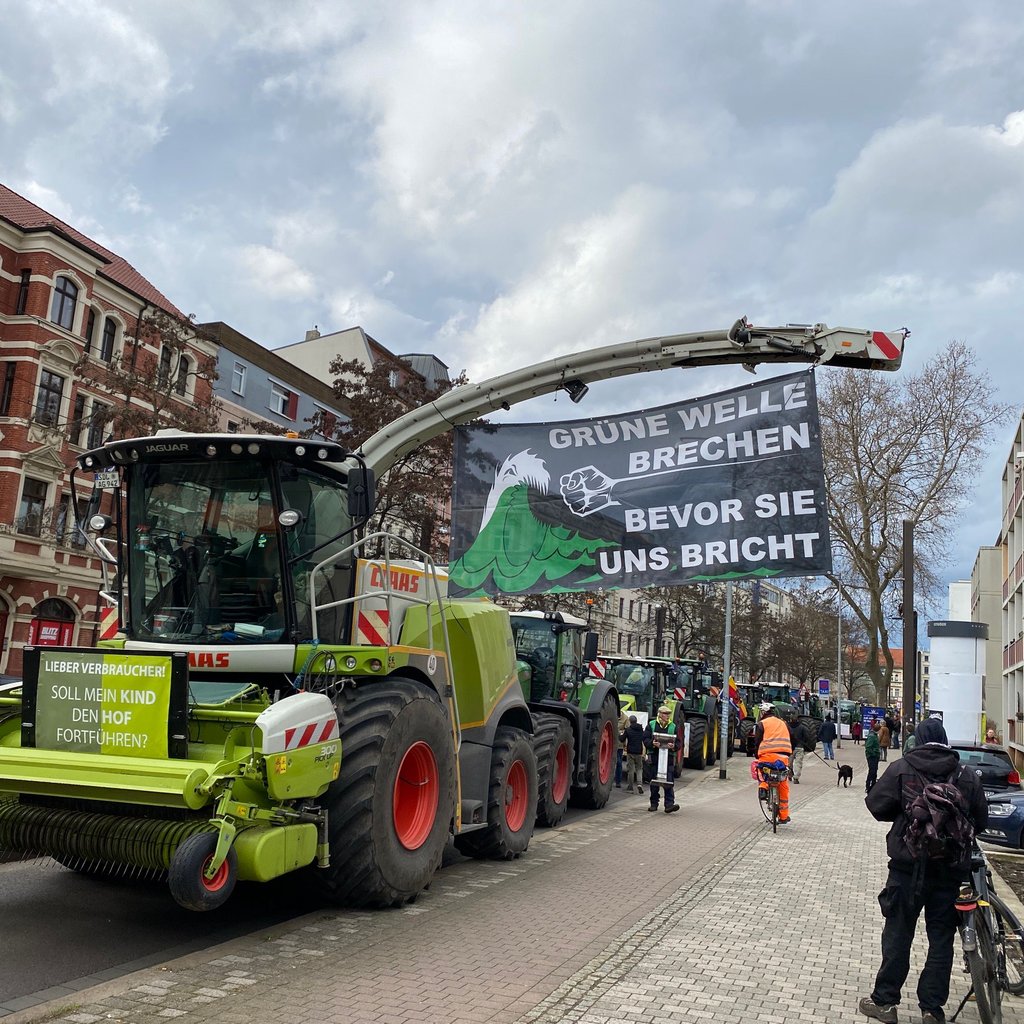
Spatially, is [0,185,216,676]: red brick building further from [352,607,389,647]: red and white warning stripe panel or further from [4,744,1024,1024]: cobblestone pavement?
[4,744,1024,1024]: cobblestone pavement

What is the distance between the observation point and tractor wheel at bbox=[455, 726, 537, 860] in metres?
9.56

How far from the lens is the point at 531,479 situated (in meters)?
9.81

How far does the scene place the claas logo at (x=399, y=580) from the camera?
7.94 m

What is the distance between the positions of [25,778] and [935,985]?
213 inches

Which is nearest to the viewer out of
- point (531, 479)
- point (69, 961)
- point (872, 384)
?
point (69, 961)

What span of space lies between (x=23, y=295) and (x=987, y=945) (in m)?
31.1

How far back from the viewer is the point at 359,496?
6965mm

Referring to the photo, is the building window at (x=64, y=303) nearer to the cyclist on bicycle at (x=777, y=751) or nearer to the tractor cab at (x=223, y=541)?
the cyclist on bicycle at (x=777, y=751)

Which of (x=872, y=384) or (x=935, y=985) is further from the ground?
(x=872, y=384)

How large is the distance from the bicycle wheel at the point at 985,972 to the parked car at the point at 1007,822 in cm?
979

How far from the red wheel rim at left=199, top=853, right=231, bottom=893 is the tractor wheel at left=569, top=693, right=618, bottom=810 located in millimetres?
9917

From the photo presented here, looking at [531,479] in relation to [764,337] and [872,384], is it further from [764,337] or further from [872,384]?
[872,384]

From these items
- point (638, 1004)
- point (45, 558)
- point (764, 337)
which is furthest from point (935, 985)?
point (45, 558)

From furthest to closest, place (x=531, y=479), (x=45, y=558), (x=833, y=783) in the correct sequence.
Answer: (x=45, y=558)
(x=833, y=783)
(x=531, y=479)
